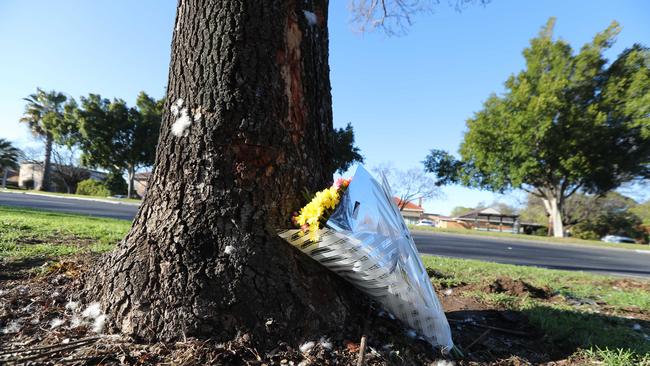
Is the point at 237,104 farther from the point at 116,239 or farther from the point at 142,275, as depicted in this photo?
the point at 116,239

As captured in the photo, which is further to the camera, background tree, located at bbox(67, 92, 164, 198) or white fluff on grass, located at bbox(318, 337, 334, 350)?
background tree, located at bbox(67, 92, 164, 198)

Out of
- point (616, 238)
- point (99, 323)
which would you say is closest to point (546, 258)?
point (99, 323)

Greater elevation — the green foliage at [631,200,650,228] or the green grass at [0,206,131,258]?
the green foliage at [631,200,650,228]

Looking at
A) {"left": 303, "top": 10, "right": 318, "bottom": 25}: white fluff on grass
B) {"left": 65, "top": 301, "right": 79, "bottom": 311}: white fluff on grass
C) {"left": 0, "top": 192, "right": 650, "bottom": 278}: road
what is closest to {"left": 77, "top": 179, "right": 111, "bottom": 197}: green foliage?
{"left": 0, "top": 192, "right": 650, "bottom": 278}: road

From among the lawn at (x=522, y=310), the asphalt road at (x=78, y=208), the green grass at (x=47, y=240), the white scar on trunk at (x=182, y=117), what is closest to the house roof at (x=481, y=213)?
the asphalt road at (x=78, y=208)

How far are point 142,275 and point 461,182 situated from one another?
2376cm

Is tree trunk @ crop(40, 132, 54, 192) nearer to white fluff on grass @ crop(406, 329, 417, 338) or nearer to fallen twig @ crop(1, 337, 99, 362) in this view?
fallen twig @ crop(1, 337, 99, 362)

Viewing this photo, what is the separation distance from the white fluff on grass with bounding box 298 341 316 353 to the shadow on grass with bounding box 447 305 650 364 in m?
0.87

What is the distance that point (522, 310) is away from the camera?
2.91 meters

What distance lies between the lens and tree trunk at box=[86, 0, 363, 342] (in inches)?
69.2

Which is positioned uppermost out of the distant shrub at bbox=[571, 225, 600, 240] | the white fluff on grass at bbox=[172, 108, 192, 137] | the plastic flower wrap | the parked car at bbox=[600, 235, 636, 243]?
the white fluff on grass at bbox=[172, 108, 192, 137]

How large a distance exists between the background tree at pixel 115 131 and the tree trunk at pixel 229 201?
30911 mm

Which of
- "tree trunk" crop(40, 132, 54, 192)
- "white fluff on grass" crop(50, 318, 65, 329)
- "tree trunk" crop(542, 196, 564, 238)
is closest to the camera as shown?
"white fluff on grass" crop(50, 318, 65, 329)

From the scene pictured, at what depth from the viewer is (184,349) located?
1.64 metres
